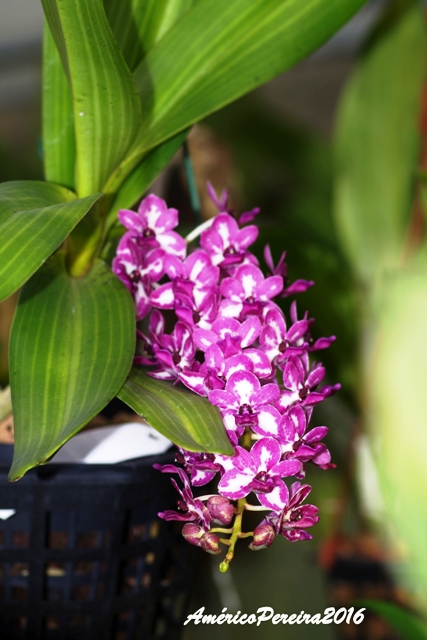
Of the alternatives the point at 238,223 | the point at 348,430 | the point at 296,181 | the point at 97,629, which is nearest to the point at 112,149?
the point at 238,223

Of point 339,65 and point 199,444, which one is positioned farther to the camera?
point 339,65

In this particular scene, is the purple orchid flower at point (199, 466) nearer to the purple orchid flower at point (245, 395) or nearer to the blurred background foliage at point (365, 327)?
the purple orchid flower at point (245, 395)

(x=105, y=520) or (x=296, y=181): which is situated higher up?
(x=105, y=520)

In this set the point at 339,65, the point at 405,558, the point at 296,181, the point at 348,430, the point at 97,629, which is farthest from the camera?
the point at 339,65

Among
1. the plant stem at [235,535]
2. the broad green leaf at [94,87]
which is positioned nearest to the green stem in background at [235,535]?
the plant stem at [235,535]

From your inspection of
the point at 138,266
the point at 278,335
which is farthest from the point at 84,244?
the point at 278,335

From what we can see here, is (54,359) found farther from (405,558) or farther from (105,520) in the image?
(405,558)
